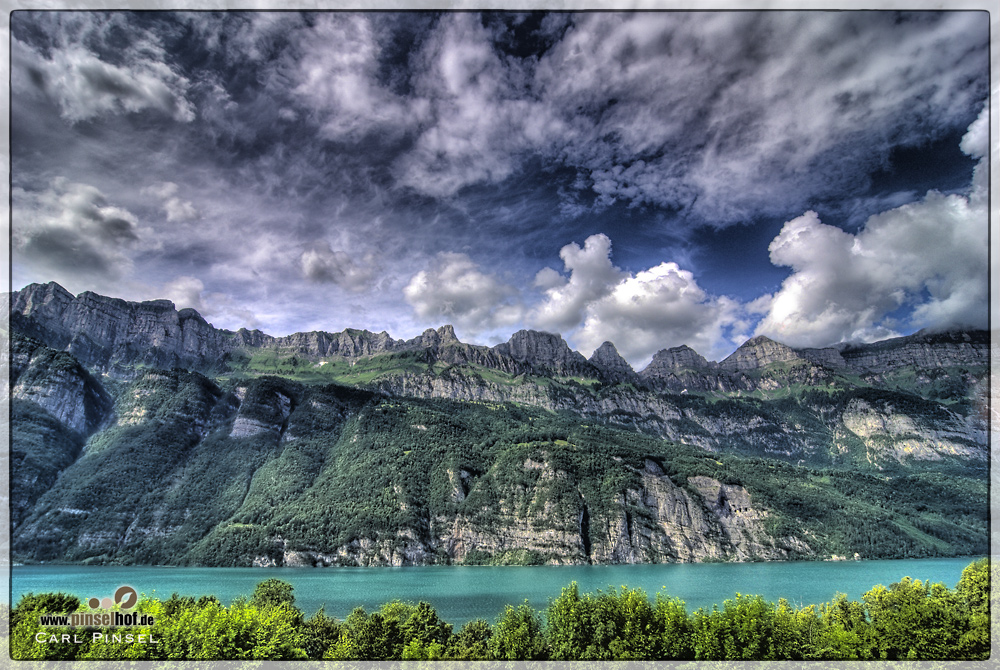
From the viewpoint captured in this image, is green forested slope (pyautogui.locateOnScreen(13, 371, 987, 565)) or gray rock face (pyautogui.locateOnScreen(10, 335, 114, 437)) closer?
green forested slope (pyautogui.locateOnScreen(13, 371, 987, 565))

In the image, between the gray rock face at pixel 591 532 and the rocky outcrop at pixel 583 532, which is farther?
the gray rock face at pixel 591 532

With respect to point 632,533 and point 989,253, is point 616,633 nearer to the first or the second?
point 989,253

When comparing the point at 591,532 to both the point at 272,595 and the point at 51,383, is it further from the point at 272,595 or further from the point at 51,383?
the point at 51,383

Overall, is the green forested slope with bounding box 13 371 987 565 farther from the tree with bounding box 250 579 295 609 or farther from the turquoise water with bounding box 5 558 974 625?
the tree with bounding box 250 579 295 609

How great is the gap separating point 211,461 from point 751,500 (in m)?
179

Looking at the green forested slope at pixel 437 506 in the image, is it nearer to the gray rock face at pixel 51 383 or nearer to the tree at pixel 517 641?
the gray rock face at pixel 51 383

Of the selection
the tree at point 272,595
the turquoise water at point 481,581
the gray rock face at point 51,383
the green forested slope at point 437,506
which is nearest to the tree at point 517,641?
the tree at point 272,595

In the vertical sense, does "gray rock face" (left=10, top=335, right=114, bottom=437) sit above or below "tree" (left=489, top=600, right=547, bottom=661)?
above

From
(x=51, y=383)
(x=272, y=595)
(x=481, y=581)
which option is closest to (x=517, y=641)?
(x=272, y=595)

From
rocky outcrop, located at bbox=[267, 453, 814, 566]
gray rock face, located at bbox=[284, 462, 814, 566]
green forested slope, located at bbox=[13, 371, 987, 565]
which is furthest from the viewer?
green forested slope, located at bbox=[13, 371, 987, 565]

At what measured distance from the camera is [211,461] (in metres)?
181

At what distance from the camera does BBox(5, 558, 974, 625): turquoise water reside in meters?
77.6

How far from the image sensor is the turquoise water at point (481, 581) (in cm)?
7756

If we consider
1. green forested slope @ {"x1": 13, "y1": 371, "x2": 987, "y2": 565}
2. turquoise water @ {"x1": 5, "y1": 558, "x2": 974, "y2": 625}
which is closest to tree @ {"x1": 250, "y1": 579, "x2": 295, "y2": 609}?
turquoise water @ {"x1": 5, "y1": 558, "x2": 974, "y2": 625}
